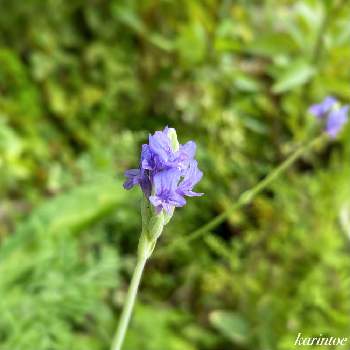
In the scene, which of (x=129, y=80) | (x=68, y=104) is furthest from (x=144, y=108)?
(x=68, y=104)

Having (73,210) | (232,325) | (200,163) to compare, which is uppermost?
(200,163)

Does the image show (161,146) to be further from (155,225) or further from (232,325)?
(232,325)

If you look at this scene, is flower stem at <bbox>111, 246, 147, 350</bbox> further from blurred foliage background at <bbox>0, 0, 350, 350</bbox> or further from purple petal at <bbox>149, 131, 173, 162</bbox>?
blurred foliage background at <bbox>0, 0, 350, 350</bbox>

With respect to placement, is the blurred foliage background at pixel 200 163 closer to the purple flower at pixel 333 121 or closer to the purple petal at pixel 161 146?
the purple flower at pixel 333 121

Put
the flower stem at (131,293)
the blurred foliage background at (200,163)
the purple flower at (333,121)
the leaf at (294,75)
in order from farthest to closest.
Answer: the leaf at (294,75) → the blurred foliage background at (200,163) → the purple flower at (333,121) → the flower stem at (131,293)

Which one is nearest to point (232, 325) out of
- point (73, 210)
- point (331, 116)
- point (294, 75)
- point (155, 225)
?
point (73, 210)

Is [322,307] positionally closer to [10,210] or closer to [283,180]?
[283,180]

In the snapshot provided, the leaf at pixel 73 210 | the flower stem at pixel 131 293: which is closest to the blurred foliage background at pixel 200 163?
the leaf at pixel 73 210
